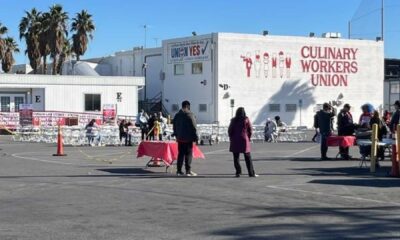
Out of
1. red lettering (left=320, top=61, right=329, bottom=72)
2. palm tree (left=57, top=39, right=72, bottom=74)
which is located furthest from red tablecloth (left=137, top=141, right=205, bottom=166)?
palm tree (left=57, top=39, right=72, bottom=74)

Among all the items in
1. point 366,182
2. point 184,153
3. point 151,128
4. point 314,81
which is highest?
point 314,81

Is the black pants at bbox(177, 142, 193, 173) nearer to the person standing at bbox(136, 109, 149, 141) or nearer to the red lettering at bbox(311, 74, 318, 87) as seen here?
the person standing at bbox(136, 109, 149, 141)

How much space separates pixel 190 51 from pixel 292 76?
28.4 feet

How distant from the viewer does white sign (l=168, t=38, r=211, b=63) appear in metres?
53.8

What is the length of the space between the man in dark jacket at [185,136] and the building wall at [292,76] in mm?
35883

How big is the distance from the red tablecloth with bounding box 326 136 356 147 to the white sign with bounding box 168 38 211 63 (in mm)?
31604

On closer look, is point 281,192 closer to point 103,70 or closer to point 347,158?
point 347,158

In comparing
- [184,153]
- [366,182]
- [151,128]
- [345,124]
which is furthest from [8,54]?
[366,182]

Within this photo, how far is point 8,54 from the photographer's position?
7575cm

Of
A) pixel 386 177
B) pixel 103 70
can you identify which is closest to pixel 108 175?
pixel 386 177

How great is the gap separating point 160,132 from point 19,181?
54.8 ft

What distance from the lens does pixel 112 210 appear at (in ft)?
36.9

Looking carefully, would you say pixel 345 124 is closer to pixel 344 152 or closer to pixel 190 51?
pixel 344 152

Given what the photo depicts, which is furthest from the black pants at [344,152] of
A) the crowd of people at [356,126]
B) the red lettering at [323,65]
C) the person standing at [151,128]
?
the red lettering at [323,65]
